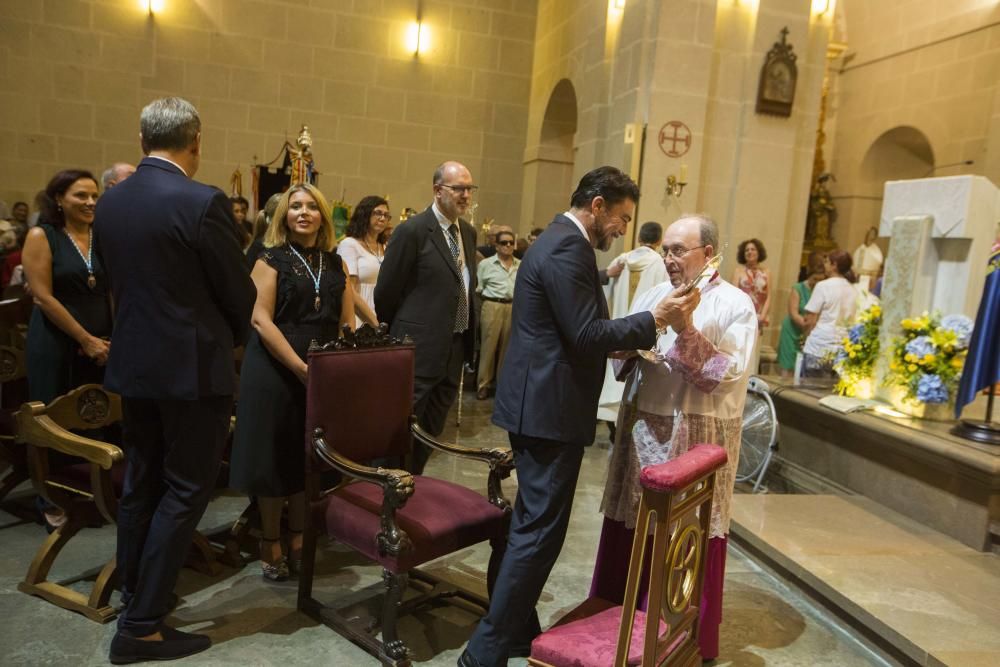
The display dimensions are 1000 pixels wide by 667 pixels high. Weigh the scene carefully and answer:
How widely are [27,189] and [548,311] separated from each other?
894 centimetres

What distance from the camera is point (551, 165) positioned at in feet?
32.7

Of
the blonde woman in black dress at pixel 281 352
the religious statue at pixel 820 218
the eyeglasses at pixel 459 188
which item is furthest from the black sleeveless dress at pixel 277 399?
the religious statue at pixel 820 218

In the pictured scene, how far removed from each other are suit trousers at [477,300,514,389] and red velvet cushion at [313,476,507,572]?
400cm

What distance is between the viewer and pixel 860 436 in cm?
427

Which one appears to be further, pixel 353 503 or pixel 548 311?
pixel 353 503

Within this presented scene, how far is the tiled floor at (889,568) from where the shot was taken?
2.68 metres

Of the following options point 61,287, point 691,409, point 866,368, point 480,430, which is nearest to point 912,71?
point 866,368

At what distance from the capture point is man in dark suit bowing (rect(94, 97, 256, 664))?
2203 mm

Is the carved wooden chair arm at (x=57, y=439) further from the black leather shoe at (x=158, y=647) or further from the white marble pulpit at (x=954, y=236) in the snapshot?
the white marble pulpit at (x=954, y=236)

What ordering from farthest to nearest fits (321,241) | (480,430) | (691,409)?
1. (480,430)
2. (321,241)
3. (691,409)

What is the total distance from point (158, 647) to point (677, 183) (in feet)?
20.0

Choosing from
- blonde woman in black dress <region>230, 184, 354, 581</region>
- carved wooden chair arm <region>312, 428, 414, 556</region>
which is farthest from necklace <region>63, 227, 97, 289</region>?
carved wooden chair arm <region>312, 428, 414, 556</region>

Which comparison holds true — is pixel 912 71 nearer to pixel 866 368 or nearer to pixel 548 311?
pixel 866 368

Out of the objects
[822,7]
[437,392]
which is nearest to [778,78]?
[822,7]
